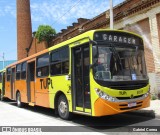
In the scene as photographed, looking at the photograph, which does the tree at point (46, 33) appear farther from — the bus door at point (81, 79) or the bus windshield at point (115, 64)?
the bus windshield at point (115, 64)

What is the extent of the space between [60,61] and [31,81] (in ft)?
14.0

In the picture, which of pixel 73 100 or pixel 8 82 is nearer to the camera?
pixel 73 100

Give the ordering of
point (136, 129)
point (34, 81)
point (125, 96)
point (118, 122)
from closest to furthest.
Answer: point (136, 129) < point (125, 96) < point (118, 122) < point (34, 81)

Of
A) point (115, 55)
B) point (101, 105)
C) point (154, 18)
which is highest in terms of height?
point (154, 18)

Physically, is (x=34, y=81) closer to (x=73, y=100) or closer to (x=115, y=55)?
(x=73, y=100)

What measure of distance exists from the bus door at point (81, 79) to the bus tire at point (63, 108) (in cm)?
71

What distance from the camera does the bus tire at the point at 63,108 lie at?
35.8 ft

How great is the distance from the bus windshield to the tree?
83.9ft

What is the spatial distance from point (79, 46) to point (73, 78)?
1129mm

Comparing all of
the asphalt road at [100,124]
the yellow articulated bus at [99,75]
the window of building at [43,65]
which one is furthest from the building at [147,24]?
the window of building at [43,65]

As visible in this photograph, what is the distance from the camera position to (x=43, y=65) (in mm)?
13344

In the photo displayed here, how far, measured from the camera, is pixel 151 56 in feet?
54.9

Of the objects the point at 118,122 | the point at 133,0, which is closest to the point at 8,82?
the point at 133,0

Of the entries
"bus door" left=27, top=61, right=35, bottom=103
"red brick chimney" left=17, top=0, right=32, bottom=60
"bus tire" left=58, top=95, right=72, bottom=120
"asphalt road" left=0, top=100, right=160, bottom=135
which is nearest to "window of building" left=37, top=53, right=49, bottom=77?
"bus door" left=27, top=61, right=35, bottom=103
